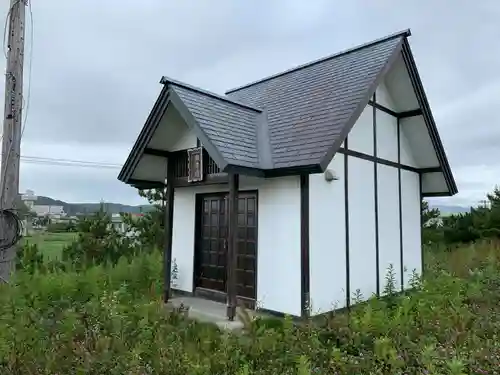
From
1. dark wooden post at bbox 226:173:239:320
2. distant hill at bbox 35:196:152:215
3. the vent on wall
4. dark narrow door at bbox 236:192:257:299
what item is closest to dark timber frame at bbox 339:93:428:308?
dark narrow door at bbox 236:192:257:299

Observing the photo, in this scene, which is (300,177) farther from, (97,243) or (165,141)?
(97,243)

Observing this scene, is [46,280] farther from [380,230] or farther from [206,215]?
[380,230]

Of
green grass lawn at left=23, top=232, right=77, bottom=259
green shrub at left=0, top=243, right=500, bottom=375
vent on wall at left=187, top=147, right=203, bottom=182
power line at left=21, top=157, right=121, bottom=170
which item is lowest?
green shrub at left=0, top=243, right=500, bottom=375

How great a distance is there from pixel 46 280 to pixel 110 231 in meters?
4.36

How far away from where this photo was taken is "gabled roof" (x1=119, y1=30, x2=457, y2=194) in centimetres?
587

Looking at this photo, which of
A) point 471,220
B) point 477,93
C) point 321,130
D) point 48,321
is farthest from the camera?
point 471,220

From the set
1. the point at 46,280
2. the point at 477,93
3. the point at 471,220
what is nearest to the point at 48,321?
the point at 46,280

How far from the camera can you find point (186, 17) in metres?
9.39

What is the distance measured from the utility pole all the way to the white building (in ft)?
6.60

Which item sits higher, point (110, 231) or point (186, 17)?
point (186, 17)

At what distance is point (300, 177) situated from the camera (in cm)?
600

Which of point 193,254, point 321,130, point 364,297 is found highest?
point 321,130

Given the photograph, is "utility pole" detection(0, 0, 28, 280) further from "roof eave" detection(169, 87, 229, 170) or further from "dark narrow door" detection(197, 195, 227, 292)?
"dark narrow door" detection(197, 195, 227, 292)

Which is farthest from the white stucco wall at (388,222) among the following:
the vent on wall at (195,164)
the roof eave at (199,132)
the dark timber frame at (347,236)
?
the roof eave at (199,132)
